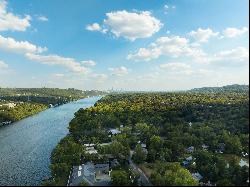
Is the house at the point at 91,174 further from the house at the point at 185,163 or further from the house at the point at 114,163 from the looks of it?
the house at the point at 185,163

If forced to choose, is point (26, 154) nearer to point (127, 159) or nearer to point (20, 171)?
point (20, 171)

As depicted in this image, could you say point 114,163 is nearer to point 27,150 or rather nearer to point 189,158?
point 189,158

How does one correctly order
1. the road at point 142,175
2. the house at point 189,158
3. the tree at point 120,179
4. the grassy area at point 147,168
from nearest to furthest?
the tree at point 120,179 < the road at point 142,175 < the grassy area at point 147,168 < the house at point 189,158

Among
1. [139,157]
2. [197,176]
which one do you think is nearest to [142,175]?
[139,157]

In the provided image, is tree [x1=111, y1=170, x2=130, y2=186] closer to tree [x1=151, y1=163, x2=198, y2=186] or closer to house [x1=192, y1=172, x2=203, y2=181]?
tree [x1=151, y1=163, x2=198, y2=186]

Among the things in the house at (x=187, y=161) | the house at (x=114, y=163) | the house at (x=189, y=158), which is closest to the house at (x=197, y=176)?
the house at (x=187, y=161)

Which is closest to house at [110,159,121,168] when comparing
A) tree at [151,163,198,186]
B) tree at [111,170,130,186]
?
tree at [111,170,130,186]
